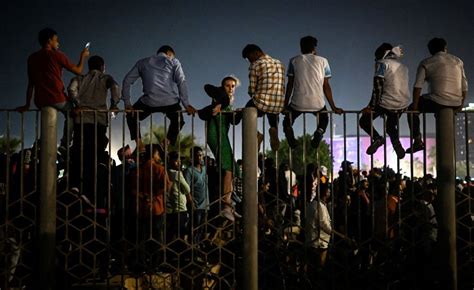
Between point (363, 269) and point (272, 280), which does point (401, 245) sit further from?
point (272, 280)

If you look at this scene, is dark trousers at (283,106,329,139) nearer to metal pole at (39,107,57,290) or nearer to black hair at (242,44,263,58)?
black hair at (242,44,263,58)

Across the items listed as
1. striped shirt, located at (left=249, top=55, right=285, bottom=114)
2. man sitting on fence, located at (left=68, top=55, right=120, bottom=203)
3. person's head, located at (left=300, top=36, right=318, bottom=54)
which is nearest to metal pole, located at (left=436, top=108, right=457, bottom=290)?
striped shirt, located at (left=249, top=55, right=285, bottom=114)

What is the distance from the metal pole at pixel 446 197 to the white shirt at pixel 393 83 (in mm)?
1203

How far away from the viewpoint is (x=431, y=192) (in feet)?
24.6

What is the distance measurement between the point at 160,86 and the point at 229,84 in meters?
1.13

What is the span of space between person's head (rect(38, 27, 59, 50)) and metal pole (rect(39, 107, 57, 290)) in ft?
4.95

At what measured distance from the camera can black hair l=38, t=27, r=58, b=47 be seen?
7.78 meters

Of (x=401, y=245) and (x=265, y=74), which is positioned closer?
(x=401, y=245)

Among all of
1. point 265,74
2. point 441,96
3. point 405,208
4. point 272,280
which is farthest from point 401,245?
point 265,74

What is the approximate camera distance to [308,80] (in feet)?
26.7

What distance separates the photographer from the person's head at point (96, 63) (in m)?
8.54

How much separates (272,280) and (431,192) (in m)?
2.19

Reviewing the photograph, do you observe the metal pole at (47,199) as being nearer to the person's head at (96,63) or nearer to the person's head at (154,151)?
the person's head at (154,151)

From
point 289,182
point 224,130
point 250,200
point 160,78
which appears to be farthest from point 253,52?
point 250,200
